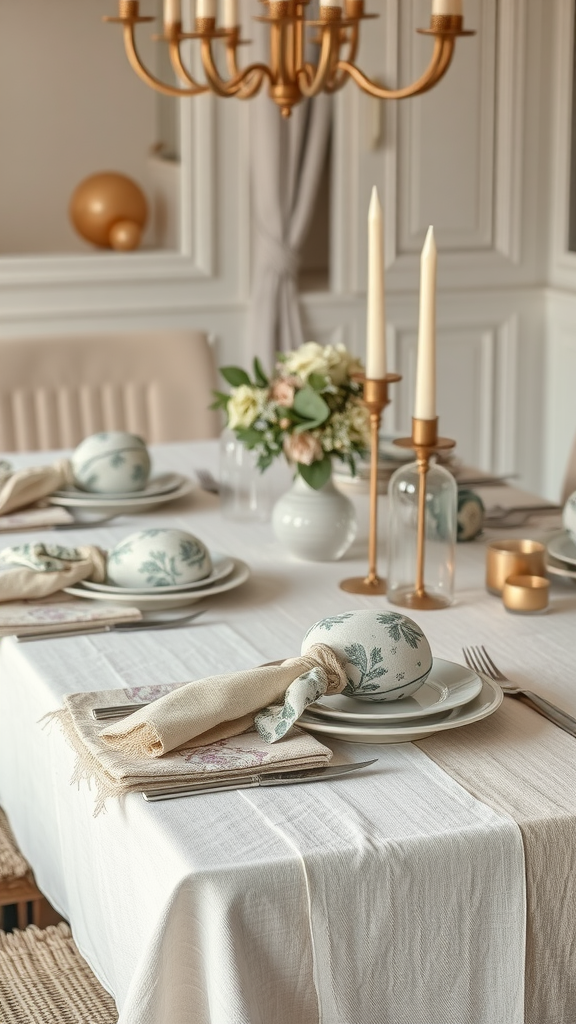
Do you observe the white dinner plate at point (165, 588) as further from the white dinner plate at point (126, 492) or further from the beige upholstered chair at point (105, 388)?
the beige upholstered chair at point (105, 388)

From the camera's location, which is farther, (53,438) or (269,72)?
(53,438)

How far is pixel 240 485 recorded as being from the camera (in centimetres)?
185

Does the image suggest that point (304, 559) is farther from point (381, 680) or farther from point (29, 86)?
point (29, 86)

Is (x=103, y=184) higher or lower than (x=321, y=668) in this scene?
higher

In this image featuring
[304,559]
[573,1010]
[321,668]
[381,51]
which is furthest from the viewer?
[381,51]

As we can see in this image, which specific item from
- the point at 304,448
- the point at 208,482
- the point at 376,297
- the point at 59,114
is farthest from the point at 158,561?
the point at 59,114

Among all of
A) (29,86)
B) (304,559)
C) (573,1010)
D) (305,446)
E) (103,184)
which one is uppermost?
(29,86)

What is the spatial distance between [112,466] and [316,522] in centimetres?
39

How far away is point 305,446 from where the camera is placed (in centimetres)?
156

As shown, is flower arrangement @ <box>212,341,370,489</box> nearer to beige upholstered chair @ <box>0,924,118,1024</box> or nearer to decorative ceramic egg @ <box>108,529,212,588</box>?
decorative ceramic egg @ <box>108,529,212,588</box>

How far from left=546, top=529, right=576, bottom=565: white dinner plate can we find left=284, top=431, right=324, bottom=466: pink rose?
0.30m

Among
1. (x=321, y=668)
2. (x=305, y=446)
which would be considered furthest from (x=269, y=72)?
(x=321, y=668)

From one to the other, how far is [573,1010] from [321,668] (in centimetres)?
32

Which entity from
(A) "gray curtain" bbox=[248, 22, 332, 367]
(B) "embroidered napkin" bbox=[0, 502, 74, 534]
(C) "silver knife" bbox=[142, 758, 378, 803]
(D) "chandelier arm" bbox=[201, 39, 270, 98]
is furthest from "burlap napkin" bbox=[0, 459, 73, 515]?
(A) "gray curtain" bbox=[248, 22, 332, 367]
